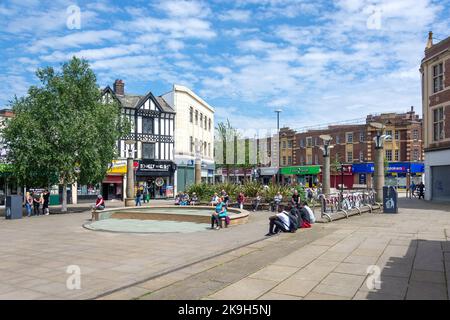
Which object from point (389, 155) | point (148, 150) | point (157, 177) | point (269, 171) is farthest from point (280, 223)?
point (269, 171)

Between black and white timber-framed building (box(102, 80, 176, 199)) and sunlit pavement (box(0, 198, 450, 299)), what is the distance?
27106mm

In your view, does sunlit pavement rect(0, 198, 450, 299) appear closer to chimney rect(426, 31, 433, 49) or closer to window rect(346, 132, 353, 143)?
chimney rect(426, 31, 433, 49)

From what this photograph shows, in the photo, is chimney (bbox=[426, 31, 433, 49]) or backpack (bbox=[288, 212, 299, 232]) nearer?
backpack (bbox=[288, 212, 299, 232])

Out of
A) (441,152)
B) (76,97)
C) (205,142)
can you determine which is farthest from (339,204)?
(205,142)

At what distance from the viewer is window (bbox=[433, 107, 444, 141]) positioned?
29.7 metres

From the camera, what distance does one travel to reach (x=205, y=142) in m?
52.2

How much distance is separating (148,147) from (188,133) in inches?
224

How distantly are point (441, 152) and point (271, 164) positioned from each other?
4612 centimetres

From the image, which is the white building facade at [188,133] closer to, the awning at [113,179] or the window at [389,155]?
the awning at [113,179]

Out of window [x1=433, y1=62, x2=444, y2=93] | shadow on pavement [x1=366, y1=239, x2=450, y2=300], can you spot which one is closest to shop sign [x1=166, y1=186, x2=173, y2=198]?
window [x1=433, y1=62, x2=444, y2=93]

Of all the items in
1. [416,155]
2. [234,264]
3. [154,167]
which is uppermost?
[416,155]

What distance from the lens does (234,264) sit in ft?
28.9

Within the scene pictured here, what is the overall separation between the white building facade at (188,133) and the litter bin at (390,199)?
88.9ft

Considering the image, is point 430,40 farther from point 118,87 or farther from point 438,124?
point 118,87
